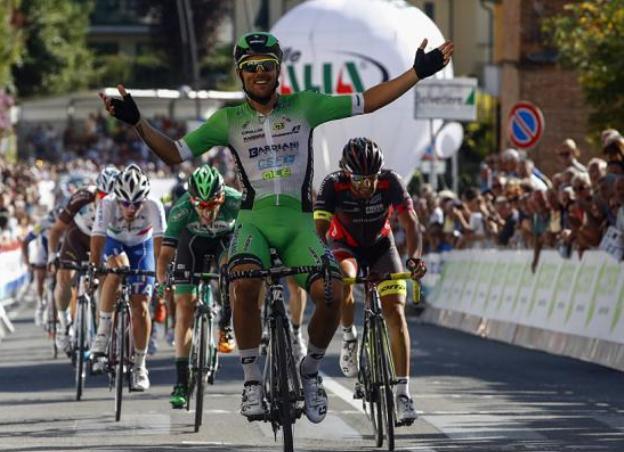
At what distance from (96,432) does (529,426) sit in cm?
283

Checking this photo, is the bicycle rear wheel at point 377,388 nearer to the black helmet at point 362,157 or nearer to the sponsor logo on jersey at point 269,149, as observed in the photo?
the black helmet at point 362,157

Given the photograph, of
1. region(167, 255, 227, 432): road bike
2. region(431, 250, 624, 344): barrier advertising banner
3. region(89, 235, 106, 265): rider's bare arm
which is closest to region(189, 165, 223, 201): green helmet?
region(167, 255, 227, 432): road bike

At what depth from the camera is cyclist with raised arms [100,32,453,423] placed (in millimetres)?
12016

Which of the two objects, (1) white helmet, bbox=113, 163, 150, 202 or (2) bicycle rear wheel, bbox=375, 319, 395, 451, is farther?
(1) white helmet, bbox=113, 163, 150, 202

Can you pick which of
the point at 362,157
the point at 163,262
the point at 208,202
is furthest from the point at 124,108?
the point at 163,262

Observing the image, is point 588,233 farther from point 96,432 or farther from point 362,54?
point 362,54

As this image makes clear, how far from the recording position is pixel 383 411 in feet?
42.3

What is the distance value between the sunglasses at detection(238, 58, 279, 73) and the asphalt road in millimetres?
2403

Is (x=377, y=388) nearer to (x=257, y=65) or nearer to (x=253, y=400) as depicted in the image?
(x=253, y=400)

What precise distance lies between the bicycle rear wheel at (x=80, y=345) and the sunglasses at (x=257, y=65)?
5476 mm

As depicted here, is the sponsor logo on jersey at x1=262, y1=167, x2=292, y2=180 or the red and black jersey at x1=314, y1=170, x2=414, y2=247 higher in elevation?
the sponsor logo on jersey at x1=262, y1=167, x2=292, y2=180

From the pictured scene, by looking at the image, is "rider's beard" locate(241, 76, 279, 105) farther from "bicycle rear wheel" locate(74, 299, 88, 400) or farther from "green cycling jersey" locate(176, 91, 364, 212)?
"bicycle rear wheel" locate(74, 299, 88, 400)

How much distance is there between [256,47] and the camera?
472 inches

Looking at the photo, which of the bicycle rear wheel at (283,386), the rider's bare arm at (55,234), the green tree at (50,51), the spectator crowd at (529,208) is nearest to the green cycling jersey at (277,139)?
the bicycle rear wheel at (283,386)
